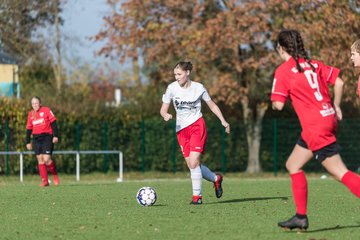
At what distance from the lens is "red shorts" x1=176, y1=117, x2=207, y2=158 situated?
14.8 m

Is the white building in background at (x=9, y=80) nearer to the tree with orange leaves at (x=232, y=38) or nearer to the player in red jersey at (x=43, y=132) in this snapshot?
the tree with orange leaves at (x=232, y=38)

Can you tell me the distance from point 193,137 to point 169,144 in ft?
70.2

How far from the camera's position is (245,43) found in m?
35.4

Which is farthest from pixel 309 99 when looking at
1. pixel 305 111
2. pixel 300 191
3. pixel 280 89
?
pixel 300 191

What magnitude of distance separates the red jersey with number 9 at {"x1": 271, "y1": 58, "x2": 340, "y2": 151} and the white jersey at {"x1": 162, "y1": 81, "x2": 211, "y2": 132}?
4812 millimetres

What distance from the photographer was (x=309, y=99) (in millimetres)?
10062

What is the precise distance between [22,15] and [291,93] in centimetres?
3198

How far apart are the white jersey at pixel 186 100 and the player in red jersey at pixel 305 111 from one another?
4.73 meters

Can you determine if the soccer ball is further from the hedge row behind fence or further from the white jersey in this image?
the hedge row behind fence

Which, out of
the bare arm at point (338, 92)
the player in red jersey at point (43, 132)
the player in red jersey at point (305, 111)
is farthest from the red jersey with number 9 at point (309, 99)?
the player in red jersey at point (43, 132)

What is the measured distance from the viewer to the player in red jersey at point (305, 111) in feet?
32.7

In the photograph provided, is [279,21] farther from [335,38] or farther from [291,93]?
[291,93]

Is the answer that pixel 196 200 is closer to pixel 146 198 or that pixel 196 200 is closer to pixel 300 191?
pixel 146 198

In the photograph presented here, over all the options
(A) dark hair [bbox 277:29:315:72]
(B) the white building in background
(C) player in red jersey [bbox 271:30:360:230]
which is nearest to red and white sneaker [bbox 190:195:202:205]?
(C) player in red jersey [bbox 271:30:360:230]
